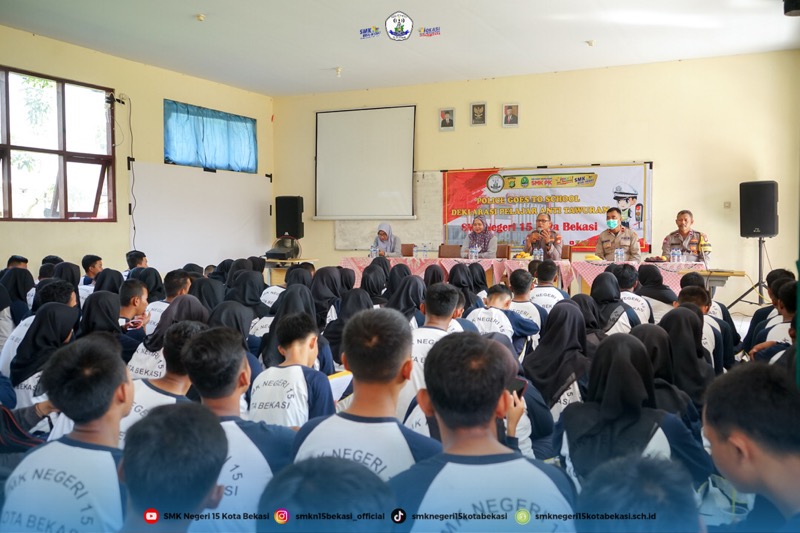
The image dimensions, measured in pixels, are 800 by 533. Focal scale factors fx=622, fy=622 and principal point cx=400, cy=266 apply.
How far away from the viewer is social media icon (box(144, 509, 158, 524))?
3.81 ft

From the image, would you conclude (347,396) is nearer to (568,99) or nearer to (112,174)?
(112,174)

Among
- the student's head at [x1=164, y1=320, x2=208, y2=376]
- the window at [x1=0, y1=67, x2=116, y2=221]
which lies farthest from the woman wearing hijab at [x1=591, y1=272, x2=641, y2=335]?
the window at [x1=0, y1=67, x2=116, y2=221]

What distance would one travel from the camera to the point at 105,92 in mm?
8680

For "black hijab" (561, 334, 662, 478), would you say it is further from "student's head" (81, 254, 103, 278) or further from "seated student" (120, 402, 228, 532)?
"student's head" (81, 254, 103, 278)

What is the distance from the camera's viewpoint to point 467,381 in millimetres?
1365

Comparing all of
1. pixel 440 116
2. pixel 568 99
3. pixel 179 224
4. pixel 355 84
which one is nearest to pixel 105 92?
pixel 179 224

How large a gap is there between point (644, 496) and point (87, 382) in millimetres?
1334

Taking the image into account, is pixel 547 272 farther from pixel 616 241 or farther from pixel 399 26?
pixel 399 26

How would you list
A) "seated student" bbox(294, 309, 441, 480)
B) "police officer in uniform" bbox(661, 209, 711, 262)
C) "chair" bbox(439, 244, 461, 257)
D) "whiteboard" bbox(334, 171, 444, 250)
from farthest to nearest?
"whiteboard" bbox(334, 171, 444, 250) < "chair" bbox(439, 244, 461, 257) < "police officer in uniform" bbox(661, 209, 711, 262) < "seated student" bbox(294, 309, 441, 480)

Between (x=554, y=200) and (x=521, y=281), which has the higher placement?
(x=554, y=200)

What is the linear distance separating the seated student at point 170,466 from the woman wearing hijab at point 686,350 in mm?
2497

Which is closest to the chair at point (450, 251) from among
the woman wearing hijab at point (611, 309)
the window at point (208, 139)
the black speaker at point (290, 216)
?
the black speaker at point (290, 216)

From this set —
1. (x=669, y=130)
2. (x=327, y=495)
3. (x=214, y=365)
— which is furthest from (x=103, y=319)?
(x=669, y=130)

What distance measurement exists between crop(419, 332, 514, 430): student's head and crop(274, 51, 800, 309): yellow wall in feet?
26.9
